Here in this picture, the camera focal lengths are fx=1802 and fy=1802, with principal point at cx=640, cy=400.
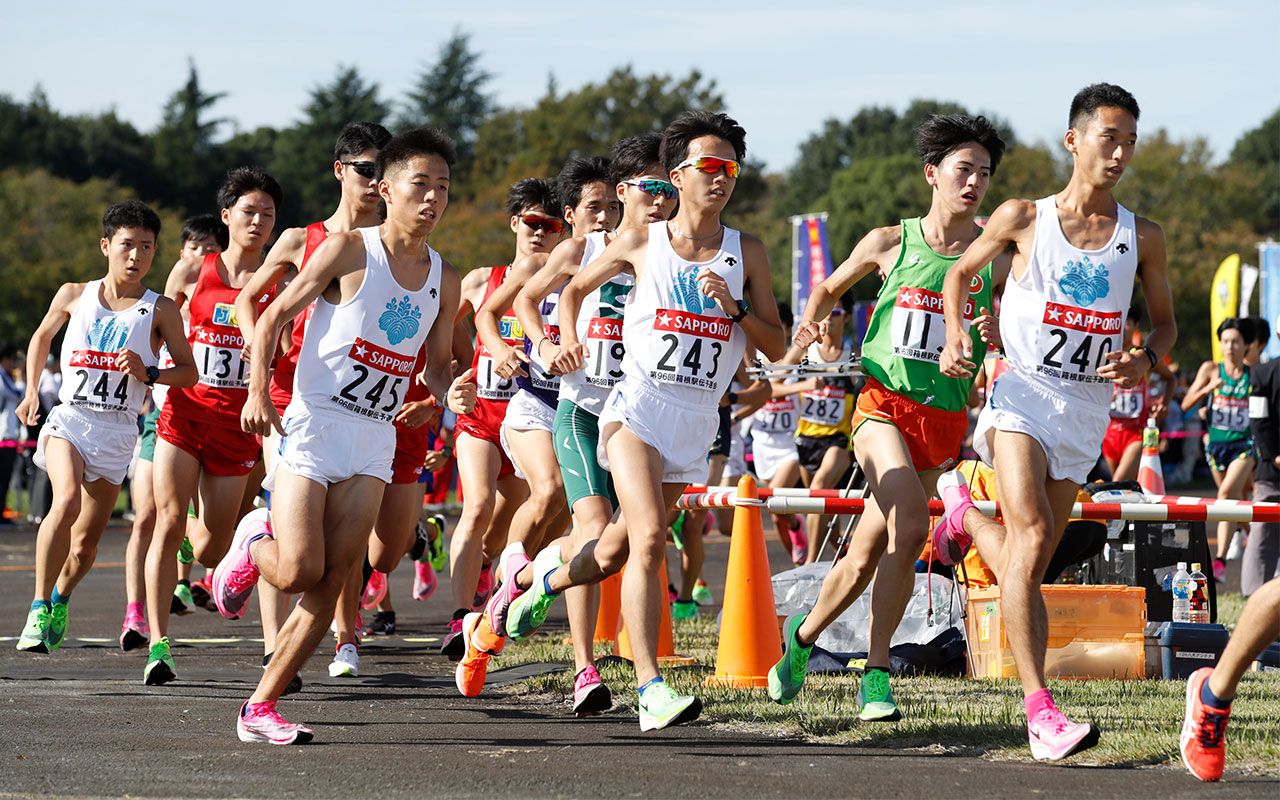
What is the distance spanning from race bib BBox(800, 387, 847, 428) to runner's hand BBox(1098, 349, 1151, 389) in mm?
8696

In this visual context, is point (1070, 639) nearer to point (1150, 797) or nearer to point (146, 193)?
point (1150, 797)

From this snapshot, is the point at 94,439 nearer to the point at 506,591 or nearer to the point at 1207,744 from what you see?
the point at 506,591

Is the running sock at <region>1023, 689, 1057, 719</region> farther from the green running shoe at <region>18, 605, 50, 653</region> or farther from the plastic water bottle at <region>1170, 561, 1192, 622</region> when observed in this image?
the green running shoe at <region>18, 605, 50, 653</region>

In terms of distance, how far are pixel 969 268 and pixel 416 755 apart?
266cm

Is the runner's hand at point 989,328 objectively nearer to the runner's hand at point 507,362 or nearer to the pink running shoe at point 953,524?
the pink running shoe at point 953,524

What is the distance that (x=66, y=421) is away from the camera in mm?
9508

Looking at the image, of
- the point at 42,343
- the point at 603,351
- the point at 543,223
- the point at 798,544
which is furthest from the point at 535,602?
the point at 798,544

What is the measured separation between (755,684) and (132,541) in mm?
3518

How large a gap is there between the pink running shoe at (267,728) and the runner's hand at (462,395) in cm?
145

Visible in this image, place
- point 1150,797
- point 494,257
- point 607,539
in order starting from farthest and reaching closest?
point 494,257 → point 607,539 → point 1150,797

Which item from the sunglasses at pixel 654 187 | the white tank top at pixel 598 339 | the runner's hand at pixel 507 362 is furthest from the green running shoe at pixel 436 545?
the sunglasses at pixel 654 187

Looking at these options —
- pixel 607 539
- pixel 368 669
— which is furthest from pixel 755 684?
pixel 368 669

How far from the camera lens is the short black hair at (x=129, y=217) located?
9.62 metres

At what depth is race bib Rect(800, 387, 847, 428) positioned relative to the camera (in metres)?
15.1
